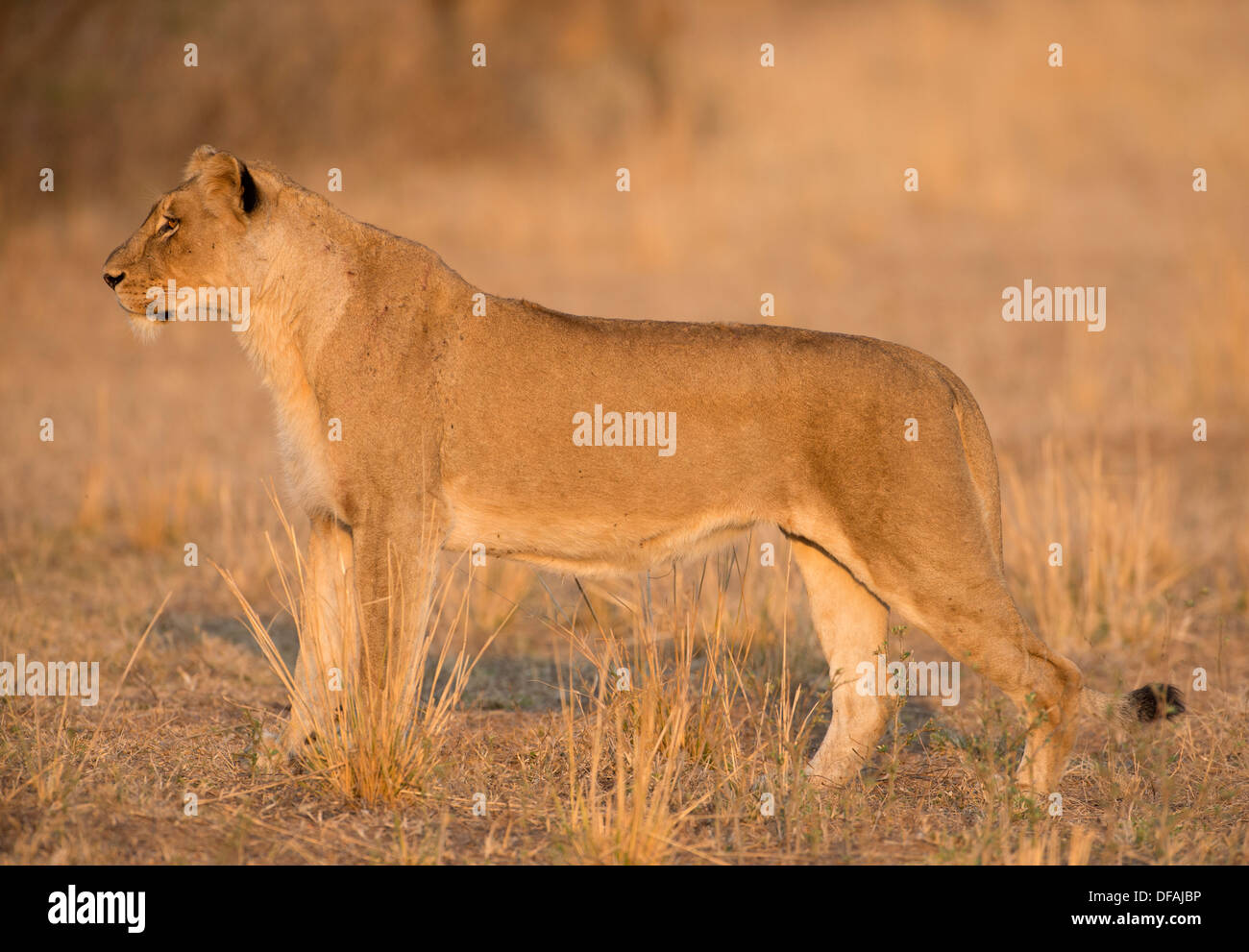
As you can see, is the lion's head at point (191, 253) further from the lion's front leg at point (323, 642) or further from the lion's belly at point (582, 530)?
the lion's belly at point (582, 530)

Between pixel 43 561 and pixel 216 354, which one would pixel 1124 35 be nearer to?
pixel 216 354

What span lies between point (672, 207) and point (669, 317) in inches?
148

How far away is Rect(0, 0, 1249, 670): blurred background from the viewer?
10.8 metres

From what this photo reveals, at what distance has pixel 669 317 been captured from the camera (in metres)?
15.7

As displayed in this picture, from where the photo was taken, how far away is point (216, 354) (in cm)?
1520

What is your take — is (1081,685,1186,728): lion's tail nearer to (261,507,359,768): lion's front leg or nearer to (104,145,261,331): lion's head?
(261,507,359,768): lion's front leg

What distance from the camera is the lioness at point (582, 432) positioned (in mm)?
5570

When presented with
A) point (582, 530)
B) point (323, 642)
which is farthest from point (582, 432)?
point (323, 642)

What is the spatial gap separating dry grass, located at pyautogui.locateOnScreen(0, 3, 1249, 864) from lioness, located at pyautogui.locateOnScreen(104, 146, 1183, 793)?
310mm

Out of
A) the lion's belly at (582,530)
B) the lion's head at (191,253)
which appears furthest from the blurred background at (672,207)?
the lion's belly at (582,530)

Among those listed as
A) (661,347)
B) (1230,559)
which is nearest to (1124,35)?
(1230,559)

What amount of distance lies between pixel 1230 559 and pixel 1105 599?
1.59 m

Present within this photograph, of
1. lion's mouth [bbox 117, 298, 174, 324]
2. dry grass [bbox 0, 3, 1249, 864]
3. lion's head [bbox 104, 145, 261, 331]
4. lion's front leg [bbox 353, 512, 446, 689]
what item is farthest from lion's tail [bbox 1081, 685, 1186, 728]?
lion's mouth [bbox 117, 298, 174, 324]

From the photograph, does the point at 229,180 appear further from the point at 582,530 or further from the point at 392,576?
the point at 582,530
